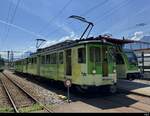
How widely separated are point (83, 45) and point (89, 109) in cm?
406

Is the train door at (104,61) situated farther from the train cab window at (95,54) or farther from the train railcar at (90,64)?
the train cab window at (95,54)

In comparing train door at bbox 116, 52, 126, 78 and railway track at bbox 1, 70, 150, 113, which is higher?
train door at bbox 116, 52, 126, 78

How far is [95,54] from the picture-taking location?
45.5 ft

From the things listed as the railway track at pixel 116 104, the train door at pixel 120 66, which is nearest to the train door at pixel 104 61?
the railway track at pixel 116 104

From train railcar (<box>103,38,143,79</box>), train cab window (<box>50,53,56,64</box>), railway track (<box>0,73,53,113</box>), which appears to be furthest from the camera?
train railcar (<box>103,38,143,79</box>)

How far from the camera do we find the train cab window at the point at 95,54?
13.7 m

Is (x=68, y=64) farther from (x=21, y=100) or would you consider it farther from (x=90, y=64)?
(x=21, y=100)

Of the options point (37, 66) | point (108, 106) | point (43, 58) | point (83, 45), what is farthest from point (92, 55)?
point (37, 66)

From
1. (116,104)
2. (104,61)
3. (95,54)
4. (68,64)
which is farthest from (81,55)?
(116,104)

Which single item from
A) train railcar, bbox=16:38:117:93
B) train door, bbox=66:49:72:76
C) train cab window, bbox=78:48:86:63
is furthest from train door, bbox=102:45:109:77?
train door, bbox=66:49:72:76

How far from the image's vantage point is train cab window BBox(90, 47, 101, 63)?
45.0 feet

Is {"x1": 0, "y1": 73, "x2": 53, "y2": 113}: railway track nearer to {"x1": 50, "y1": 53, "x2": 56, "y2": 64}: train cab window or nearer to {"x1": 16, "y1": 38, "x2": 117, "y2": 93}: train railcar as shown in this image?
{"x1": 16, "y1": 38, "x2": 117, "y2": 93}: train railcar

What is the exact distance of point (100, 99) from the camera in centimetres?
1345

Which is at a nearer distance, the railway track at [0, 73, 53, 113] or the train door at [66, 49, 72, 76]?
the railway track at [0, 73, 53, 113]
